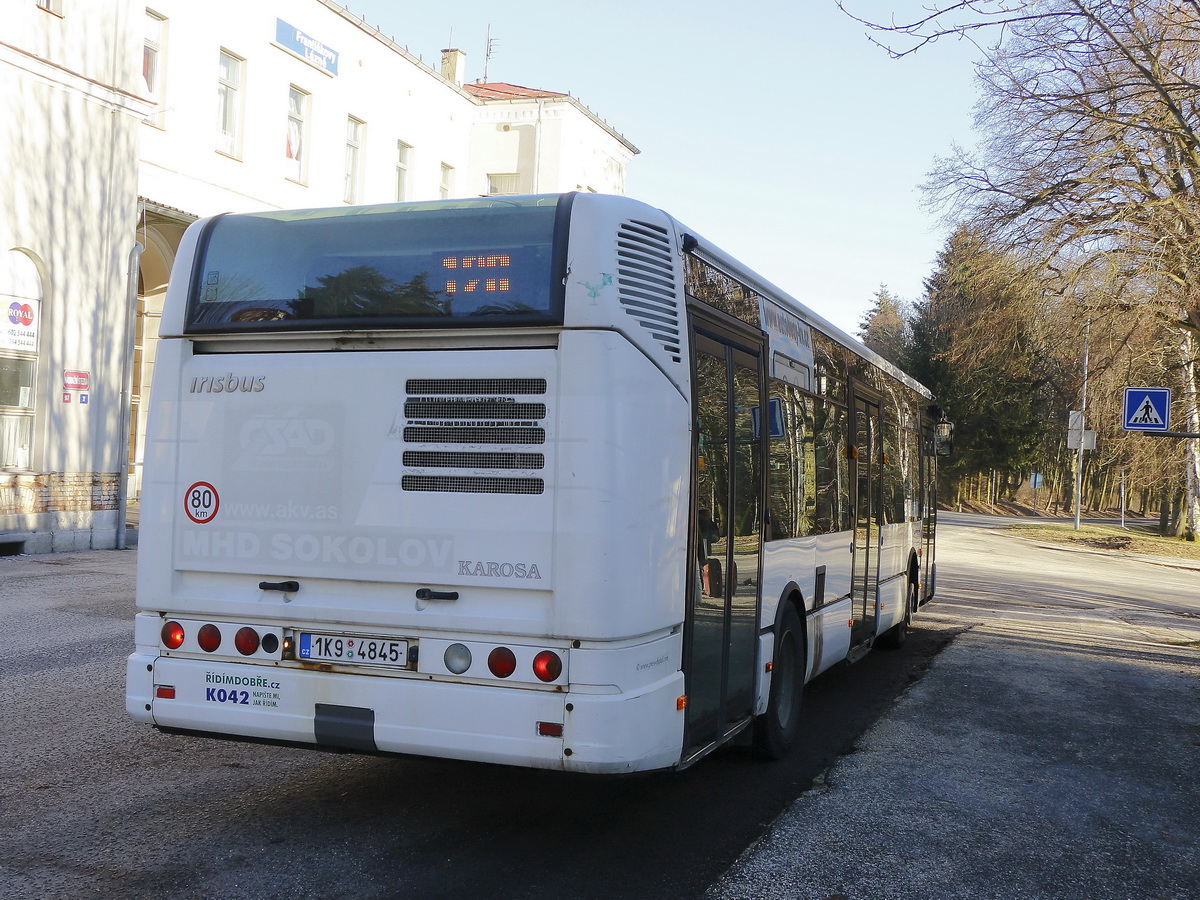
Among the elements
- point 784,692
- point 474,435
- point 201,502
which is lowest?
point 784,692

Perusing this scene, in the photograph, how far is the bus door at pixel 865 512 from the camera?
9273 mm

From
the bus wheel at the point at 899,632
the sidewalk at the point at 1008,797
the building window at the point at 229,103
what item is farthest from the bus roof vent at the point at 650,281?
the building window at the point at 229,103

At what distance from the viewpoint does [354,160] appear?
27.6 metres

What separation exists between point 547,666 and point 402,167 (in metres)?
26.4

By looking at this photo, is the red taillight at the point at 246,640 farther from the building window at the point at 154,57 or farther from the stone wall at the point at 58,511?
the building window at the point at 154,57

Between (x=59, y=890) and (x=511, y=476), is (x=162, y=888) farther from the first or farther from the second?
(x=511, y=476)

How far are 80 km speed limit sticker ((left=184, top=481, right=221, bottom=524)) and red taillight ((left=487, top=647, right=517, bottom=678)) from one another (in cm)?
146

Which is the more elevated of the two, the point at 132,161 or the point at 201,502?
the point at 132,161

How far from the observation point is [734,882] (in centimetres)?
480

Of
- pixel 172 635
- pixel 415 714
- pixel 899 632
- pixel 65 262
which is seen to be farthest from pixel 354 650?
pixel 65 262

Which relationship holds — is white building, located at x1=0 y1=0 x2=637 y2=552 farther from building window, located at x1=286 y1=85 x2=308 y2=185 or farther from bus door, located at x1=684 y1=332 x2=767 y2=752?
bus door, located at x1=684 y1=332 x2=767 y2=752

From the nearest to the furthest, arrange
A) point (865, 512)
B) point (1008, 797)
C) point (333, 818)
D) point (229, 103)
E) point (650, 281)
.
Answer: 1. point (650, 281)
2. point (333, 818)
3. point (1008, 797)
4. point (865, 512)
5. point (229, 103)

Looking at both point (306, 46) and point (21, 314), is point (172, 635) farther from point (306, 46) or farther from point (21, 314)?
point (306, 46)

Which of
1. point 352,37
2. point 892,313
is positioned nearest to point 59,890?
point 352,37
